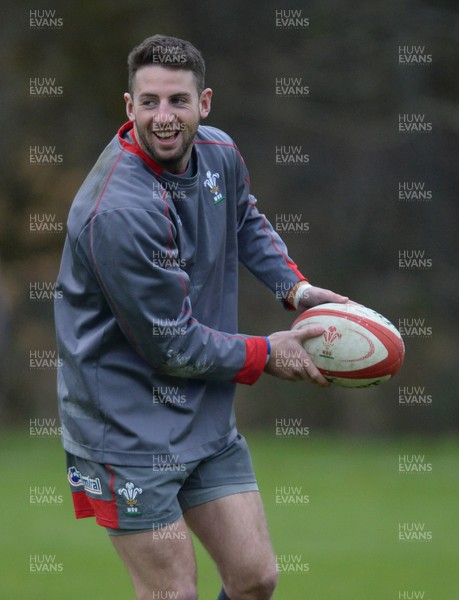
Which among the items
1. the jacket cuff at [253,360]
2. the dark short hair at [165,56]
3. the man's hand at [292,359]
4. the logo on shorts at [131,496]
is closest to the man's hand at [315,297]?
the man's hand at [292,359]

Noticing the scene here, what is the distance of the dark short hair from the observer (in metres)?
4.24

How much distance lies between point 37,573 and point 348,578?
1.83 meters

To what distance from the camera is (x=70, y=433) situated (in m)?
4.39

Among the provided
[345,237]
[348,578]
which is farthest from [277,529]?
[345,237]

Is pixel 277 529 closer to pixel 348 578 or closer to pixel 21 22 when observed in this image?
pixel 348 578

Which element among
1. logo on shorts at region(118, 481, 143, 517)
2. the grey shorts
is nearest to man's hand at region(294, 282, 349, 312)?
the grey shorts

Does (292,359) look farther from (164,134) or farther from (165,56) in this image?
(165,56)

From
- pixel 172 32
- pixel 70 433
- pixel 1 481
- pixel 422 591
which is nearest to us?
pixel 70 433

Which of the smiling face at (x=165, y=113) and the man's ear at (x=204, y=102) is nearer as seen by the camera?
the smiling face at (x=165, y=113)

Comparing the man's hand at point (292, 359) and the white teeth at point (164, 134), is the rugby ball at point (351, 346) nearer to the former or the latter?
the man's hand at point (292, 359)

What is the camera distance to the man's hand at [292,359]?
439cm

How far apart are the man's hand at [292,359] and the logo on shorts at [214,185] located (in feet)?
1.79

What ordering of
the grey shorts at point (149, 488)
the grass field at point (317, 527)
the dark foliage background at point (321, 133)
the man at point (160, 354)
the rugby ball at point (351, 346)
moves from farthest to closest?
the dark foliage background at point (321, 133)
the grass field at point (317, 527)
the rugby ball at point (351, 346)
the grey shorts at point (149, 488)
the man at point (160, 354)

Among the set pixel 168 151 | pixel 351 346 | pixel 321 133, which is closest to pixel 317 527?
pixel 351 346
